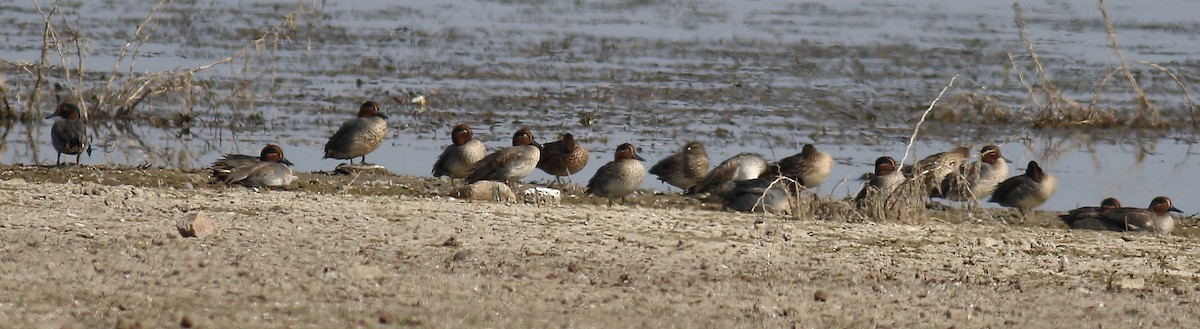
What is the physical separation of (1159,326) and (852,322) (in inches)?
48.2

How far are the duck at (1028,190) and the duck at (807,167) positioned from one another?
1.25 m

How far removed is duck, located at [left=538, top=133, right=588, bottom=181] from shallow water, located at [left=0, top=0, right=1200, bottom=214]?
1.29 ft

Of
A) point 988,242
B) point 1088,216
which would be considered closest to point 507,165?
point 1088,216

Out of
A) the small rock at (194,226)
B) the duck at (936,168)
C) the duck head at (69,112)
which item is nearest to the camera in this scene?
the small rock at (194,226)

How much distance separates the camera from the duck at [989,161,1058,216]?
12.9 m

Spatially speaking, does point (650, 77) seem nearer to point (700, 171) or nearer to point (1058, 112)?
point (1058, 112)

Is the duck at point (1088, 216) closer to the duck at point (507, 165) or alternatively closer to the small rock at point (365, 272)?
the duck at point (507, 165)

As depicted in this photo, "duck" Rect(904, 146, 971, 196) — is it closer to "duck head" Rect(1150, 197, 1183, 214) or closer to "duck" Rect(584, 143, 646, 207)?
"duck head" Rect(1150, 197, 1183, 214)

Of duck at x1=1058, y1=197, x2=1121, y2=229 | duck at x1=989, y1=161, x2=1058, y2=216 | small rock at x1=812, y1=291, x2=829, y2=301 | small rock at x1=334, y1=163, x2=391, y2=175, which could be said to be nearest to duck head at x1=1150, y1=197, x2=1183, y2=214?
duck at x1=1058, y1=197, x2=1121, y2=229

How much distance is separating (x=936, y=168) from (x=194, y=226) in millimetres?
4917

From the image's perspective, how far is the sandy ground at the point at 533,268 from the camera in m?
7.05

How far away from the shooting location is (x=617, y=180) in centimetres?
1248

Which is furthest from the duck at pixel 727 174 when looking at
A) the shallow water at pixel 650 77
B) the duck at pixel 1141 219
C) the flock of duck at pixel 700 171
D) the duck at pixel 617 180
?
the duck at pixel 1141 219

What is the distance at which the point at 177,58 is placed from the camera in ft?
68.0
